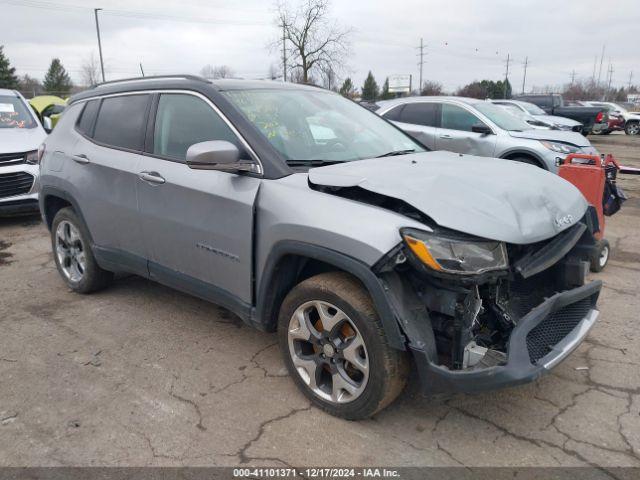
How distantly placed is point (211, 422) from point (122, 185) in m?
1.93

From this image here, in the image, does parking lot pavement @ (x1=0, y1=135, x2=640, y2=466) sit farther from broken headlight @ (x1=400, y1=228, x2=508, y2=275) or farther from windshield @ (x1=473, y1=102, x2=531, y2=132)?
windshield @ (x1=473, y1=102, x2=531, y2=132)

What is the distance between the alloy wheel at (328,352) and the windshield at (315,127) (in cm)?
95

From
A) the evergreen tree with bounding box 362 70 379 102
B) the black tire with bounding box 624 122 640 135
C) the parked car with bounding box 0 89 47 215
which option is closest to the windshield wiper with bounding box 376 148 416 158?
the parked car with bounding box 0 89 47 215

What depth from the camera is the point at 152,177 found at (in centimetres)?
365

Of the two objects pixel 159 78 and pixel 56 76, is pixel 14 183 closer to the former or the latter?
pixel 159 78

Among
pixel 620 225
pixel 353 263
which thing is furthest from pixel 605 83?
pixel 353 263

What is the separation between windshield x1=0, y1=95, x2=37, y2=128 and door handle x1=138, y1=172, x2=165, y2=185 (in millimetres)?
5856

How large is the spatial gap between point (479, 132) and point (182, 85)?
21.3 ft

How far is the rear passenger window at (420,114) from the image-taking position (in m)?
9.59

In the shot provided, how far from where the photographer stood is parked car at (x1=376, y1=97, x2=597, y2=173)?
28.2ft

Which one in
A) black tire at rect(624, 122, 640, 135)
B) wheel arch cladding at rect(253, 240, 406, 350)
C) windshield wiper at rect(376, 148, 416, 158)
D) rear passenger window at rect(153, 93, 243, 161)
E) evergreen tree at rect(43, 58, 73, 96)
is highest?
evergreen tree at rect(43, 58, 73, 96)

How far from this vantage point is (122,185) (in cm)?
393

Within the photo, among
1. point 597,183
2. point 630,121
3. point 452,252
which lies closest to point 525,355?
point 452,252

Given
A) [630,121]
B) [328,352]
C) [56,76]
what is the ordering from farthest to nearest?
1. [56,76]
2. [630,121]
3. [328,352]
